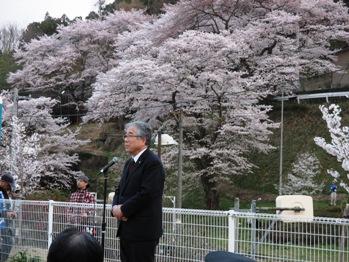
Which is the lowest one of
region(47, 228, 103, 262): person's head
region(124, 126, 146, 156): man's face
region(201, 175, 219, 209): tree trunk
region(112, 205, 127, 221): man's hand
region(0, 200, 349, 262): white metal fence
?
region(201, 175, 219, 209): tree trunk

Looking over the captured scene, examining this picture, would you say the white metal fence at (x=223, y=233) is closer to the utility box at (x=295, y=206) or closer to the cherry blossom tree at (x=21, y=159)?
the utility box at (x=295, y=206)

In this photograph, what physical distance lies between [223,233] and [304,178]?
2082 cm

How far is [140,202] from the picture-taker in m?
4.70

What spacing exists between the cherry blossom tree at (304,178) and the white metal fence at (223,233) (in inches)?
745

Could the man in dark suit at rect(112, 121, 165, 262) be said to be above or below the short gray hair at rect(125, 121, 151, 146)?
below

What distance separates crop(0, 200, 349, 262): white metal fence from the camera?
4.78 m

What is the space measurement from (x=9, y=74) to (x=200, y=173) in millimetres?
25874

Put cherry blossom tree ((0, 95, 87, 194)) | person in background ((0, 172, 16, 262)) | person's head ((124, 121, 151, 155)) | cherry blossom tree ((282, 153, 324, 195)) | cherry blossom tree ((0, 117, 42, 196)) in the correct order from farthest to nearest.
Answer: cherry blossom tree ((282, 153, 324, 195)) → cherry blossom tree ((0, 95, 87, 194)) → cherry blossom tree ((0, 117, 42, 196)) → person in background ((0, 172, 16, 262)) → person's head ((124, 121, 151, 155))

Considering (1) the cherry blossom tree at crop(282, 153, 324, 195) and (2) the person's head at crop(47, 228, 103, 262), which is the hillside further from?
(2) the person's head at crop(47, 228, 103, 262)

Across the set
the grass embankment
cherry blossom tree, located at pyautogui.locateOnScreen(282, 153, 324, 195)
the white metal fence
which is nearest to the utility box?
the white metal fence

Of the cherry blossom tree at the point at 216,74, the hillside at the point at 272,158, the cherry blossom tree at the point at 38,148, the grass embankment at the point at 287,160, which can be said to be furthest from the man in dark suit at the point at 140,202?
the hillside at the point at 272,158

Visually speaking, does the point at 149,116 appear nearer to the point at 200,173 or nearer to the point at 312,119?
the point at 200,173

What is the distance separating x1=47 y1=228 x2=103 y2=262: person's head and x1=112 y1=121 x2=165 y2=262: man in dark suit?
2.39 meters

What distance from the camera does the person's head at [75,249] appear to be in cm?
221
